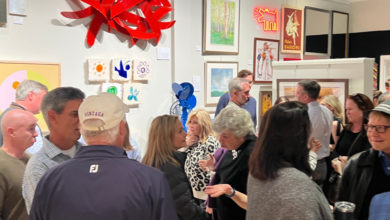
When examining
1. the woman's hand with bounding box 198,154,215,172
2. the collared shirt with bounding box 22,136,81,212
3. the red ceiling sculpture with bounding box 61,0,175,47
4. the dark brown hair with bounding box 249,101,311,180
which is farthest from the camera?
A: the red ceiling sculpture with bounding box 61,0,175,47

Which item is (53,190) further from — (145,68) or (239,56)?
(239,56)

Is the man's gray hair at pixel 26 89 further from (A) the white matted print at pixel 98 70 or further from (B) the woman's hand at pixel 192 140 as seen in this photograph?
(B) the woman's hand at pixel 192 140

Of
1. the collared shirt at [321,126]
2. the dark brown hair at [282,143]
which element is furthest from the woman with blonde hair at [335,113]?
the dark brown hair at [282,143]

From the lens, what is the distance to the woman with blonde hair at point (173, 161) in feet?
7.94

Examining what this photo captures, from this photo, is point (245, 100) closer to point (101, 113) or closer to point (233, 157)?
point (233, 157)

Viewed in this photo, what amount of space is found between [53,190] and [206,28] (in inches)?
188

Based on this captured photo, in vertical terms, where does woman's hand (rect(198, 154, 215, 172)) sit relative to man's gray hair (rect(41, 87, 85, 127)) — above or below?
below

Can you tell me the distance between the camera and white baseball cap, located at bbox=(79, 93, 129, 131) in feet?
4.77

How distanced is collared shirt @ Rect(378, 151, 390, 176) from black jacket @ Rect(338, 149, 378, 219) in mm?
24

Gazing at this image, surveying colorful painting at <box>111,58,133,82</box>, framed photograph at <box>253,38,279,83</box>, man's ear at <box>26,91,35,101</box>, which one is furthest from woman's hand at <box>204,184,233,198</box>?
framed photograph at <box>253,38,279,83</box>

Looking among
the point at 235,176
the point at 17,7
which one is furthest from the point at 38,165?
the point at 17,7

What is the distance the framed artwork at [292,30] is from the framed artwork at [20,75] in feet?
14.6

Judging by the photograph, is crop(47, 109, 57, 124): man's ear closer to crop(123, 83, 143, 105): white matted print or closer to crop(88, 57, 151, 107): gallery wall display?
crop(88, 57, 151, 107): gallery wall display

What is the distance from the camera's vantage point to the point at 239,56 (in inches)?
257
